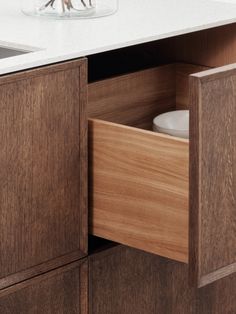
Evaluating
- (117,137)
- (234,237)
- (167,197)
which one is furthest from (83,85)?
(234,237)

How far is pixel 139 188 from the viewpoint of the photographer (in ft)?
6.29

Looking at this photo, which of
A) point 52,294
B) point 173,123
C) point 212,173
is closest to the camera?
point 212,173

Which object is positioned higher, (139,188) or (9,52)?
(9,52)

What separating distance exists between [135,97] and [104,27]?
16cm

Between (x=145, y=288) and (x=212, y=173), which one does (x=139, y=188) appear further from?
(x=145, y=288)

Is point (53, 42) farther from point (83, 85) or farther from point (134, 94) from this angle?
A: point (134, 94)

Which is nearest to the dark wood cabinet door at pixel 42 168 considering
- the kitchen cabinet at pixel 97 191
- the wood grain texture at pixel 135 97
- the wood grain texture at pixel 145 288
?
the kitchen cabinet at pixel 97 191

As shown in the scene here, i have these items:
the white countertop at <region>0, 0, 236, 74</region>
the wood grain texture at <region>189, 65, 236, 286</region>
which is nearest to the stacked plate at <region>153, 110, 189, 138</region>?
the white countertop at <region>0, 0, 236, 74</region>

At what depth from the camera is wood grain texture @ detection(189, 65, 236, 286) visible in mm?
1767

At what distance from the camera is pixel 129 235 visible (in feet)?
6.42

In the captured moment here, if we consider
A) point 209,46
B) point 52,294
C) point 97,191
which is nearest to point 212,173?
point 97,191

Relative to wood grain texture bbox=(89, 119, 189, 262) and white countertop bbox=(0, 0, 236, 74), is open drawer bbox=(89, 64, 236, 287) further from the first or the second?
white countertop bbox=(0, 0, 236, 74)

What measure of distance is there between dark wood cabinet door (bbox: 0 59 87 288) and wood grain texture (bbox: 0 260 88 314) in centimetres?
2

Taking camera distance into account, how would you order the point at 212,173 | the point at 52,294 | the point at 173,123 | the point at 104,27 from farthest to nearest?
the point at 173,123 < the point at 104,27 < the point at 52,294 < the point at 212,173
